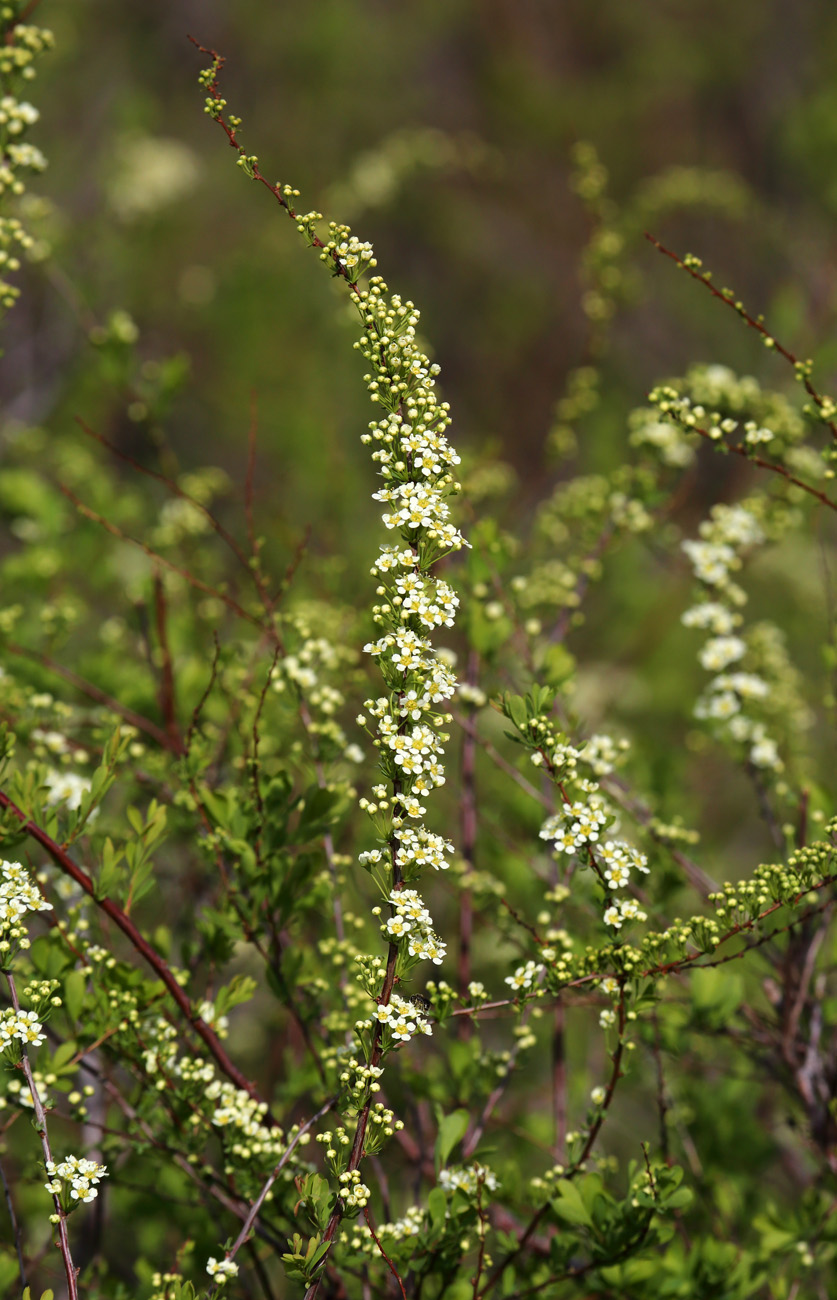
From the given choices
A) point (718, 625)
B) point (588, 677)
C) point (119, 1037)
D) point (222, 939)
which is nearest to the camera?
point (119, 1037)

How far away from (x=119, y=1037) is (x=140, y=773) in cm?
100

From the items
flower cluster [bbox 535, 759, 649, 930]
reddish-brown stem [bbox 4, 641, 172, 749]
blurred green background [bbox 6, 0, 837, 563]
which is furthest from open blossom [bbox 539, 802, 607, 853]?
blurred green background [bbox 6, 0, 837, 563]

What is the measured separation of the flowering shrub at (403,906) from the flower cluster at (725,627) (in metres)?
0.02

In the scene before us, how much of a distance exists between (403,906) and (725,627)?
1617mm

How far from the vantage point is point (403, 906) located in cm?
161

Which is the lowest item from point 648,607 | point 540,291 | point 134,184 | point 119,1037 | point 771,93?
point 119,1037

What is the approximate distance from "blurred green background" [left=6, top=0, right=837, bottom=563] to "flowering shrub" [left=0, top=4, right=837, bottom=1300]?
3.77 meters

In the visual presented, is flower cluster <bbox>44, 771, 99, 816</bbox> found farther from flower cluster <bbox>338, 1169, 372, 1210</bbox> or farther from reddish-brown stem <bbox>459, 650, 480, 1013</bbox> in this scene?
flower cluster <bbox>338, 1169, 372, 1210</bbox>

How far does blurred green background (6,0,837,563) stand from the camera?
829 cm

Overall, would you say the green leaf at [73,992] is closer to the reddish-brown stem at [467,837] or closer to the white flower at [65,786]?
the white flower at [65,786]

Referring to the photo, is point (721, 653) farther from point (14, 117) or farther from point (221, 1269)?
point (14, 117)

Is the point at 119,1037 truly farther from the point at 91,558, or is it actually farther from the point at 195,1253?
the point at 91,558

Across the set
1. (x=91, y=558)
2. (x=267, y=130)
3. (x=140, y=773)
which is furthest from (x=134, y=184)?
(x=267, y=130)

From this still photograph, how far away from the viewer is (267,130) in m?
12.4
